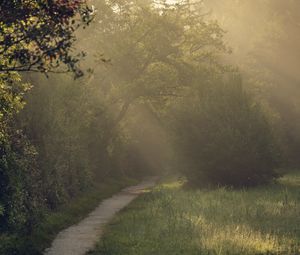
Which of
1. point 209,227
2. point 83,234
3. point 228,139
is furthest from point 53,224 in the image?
point 228,139

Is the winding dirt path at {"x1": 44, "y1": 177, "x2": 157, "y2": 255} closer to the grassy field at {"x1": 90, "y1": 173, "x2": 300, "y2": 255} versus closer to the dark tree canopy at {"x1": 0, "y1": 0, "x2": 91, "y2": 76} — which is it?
the grassy field at {"x1": 90, "y1": 173, "x2": 300, "y2": 255}

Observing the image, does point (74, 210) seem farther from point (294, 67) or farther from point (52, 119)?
point (294, 67)

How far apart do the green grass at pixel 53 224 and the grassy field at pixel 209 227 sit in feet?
6.27

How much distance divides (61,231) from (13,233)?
10.4 feet

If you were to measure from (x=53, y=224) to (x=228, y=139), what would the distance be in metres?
18.3

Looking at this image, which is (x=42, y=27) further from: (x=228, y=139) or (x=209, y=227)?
(x=228, y=139)

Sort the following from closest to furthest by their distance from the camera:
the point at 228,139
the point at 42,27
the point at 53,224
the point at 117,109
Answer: the point at 42,27 → the point at 53,224 → the point at 228,139 → the point at 117,109

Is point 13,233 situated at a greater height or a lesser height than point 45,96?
lesser

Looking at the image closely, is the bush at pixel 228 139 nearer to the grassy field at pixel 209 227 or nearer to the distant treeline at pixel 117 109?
the distant treeline at pixel 117 109

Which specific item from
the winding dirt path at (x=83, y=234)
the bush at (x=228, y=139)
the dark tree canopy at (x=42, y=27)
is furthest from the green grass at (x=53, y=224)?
the bush at (x=228, y=139)

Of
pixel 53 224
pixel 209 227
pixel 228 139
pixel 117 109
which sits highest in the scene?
pixel 117 109

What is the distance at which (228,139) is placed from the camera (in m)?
39.0

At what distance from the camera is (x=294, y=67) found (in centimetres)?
6275

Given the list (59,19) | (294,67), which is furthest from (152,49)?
(59,19)
